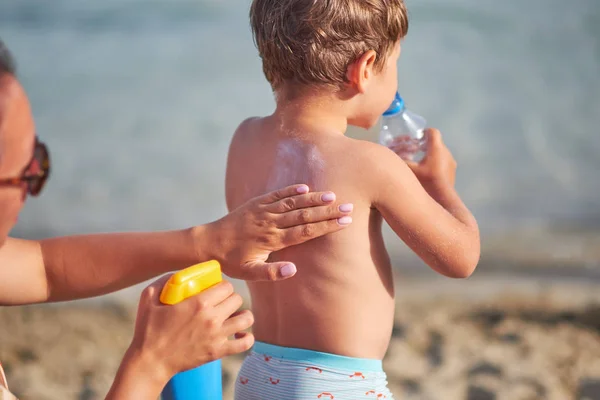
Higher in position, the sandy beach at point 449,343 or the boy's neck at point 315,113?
the boy's neck at point 315,113

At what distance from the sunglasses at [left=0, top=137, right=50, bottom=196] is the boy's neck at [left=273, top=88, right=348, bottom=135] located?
638mm

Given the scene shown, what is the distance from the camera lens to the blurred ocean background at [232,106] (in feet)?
17.6

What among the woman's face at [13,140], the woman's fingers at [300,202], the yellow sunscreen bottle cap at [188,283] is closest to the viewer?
the woman's face at [13,140]

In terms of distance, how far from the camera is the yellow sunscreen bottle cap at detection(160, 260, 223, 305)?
4.42 ft

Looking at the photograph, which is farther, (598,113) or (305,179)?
(598,113)

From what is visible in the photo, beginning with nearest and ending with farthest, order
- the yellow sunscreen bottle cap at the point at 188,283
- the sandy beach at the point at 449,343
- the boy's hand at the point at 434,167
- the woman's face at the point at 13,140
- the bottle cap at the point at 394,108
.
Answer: the woman's face at the point at 13,140 → the yellow sunscreen bottle cap at the point at 188,283 → the boy's hand at the point at 434,167 → the bottle cap at the point at 394,108 → the sandy beach at the point at 449,343

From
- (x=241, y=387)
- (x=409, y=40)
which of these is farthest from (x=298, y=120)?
(x=409, y=40)

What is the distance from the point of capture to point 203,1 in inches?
353

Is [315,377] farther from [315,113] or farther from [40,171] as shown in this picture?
[40,171]

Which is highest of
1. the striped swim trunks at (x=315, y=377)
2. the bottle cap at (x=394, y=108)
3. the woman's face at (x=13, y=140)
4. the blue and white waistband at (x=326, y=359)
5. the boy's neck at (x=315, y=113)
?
the bottle cap at (x=394, y=108)

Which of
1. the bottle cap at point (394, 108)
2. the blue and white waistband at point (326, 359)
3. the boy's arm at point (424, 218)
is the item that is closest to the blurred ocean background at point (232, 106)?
the bottle cap at point (394, 108)

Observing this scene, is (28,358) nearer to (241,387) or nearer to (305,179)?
(241,387)

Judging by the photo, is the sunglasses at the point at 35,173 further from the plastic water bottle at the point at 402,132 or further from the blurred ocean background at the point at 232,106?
the blurred ocean background at the point at 232,106

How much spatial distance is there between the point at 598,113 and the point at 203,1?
4.69 metres
